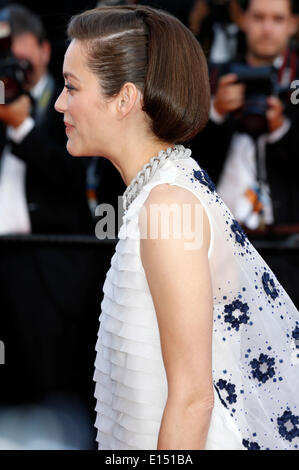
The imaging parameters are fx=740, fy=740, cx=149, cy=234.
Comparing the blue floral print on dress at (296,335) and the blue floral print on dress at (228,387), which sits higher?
the blue floral print on dress at (296,335)

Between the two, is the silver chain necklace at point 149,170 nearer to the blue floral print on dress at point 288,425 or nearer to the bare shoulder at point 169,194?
the bare shoulder at point 169,194

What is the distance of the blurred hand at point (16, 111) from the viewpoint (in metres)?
3.52

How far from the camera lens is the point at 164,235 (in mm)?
1398

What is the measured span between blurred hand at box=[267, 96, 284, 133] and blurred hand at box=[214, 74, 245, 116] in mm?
126

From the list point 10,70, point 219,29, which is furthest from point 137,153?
point 219,29

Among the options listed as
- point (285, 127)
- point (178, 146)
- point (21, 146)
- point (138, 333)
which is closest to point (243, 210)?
point (285, 127)

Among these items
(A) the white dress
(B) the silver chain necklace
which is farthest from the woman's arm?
(B) the silver chain necklace

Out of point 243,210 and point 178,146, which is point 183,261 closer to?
point 178,146

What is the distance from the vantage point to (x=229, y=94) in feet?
10.8

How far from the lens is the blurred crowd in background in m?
3.30

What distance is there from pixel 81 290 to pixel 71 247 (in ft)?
0.68

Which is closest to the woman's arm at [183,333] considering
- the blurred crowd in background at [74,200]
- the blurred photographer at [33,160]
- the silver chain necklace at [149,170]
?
the silver chain necklace at [149,170]

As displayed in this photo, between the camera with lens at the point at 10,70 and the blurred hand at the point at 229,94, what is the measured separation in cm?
94

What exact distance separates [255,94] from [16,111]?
1131mm
